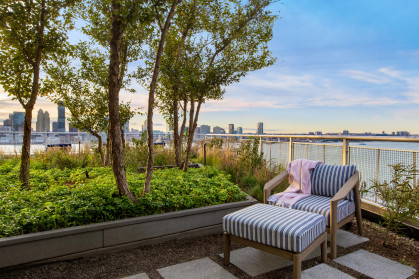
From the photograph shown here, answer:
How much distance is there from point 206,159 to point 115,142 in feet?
13.9

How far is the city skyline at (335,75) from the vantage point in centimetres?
590

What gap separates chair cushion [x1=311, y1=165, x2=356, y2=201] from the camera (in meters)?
3.21

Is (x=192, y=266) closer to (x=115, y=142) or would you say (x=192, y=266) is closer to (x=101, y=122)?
(x=115, y=142)

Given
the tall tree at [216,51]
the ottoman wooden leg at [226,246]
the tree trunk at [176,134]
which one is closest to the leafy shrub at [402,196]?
the ottoman wooden leg at [226,246]

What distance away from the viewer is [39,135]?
9.23 metres

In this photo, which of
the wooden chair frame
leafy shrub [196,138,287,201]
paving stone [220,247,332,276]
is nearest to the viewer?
the wooden chair frame

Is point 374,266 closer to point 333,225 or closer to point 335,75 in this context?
point 333,225

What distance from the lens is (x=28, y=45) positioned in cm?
362

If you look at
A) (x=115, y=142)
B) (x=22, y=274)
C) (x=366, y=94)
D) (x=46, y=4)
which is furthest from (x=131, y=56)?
(x=366, y=94)

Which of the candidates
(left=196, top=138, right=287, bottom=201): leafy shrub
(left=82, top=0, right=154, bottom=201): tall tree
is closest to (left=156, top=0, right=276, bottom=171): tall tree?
(left=196, top=138, right=287, bottom=201): leafy shrub

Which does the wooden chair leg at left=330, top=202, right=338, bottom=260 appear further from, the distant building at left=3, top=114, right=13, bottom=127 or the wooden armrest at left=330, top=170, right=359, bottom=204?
the distant building at left=3, top=114, right=13, bottom=127

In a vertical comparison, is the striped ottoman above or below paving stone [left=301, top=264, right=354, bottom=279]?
above

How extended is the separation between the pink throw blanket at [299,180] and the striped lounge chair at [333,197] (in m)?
0.07

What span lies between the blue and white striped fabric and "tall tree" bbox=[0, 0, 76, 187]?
3.24 metres
